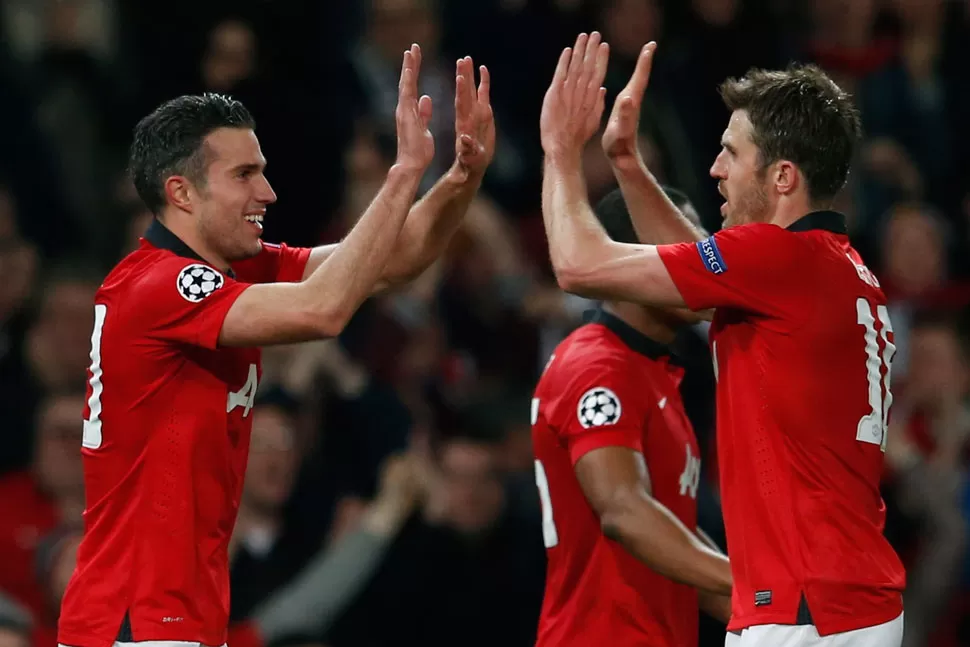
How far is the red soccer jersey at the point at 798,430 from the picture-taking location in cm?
459

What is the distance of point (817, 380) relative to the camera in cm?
465

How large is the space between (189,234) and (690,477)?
1829 mm

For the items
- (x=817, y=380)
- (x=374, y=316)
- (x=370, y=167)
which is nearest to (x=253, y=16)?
(x=370, y=167)

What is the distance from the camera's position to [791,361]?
466cm

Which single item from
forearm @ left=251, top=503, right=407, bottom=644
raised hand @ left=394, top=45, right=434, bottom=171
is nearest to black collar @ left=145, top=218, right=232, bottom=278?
raised hand @ left=394, top=45, right=434, bottom=171

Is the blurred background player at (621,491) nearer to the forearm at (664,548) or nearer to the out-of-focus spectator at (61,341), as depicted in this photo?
the forearm at (664,548)

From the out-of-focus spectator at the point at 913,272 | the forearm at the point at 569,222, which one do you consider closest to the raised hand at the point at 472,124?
the forearm at the point at 569,222

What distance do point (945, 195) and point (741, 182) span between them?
6316 millimetres

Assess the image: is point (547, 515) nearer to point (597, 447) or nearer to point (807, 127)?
point (597, 447)

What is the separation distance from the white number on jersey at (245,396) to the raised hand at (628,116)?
4.45 feet

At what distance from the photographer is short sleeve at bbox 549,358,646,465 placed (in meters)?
5.24

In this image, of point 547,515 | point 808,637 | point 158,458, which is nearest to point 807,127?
point 808,637

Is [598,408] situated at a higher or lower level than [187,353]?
lower

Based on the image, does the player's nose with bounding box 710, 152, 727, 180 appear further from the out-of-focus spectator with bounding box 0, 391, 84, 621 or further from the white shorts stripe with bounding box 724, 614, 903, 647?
the out-of-focus spectator with bounding box 0, 391, 84, 621
